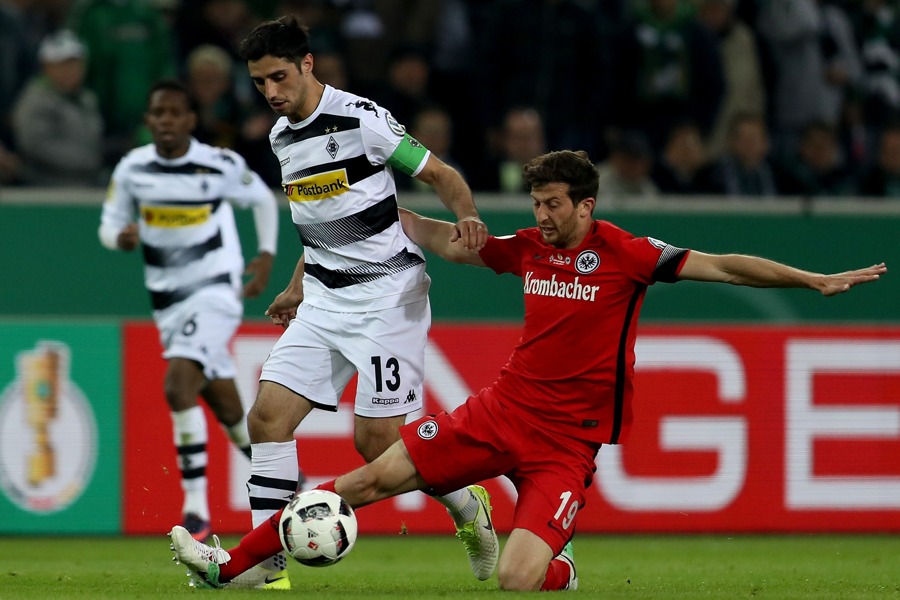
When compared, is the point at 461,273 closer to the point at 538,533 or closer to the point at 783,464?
the point at 783,464

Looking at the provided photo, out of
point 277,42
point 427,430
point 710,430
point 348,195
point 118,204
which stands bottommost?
point 710,430

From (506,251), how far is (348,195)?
Answer: 697 mm

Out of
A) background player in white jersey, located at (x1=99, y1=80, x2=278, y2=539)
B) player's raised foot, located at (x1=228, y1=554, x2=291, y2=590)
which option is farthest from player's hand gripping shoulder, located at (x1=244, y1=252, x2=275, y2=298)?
player's raised foot, located at (x1=228, y1=554, x2=291, y2=590)

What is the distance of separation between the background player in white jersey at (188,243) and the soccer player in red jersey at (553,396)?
2529mm

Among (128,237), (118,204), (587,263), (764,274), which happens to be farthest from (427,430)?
(118,204)

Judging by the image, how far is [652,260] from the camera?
6234 mm

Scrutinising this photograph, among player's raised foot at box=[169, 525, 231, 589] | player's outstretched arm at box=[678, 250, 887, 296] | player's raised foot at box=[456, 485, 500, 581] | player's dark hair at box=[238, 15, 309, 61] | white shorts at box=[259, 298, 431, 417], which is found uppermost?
player's dark hair at box=[238, 15, 309, 61]

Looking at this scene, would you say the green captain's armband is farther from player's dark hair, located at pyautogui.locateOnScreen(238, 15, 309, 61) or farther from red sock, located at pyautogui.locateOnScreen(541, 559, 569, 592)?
red sock, located at pyautogui.locateOnScreen(541, 559, 569, 592)

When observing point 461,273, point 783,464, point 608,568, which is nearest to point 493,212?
point 461,273

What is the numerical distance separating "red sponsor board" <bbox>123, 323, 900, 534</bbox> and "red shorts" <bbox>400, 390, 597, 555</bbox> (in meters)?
2.96

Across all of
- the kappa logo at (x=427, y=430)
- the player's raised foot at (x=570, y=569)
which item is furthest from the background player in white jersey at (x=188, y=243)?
the player's raised foot at (x=570, y=569)

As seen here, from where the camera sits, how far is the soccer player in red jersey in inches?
243

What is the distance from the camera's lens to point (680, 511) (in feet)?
30.9

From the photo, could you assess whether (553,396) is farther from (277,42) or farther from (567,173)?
(277,42)
